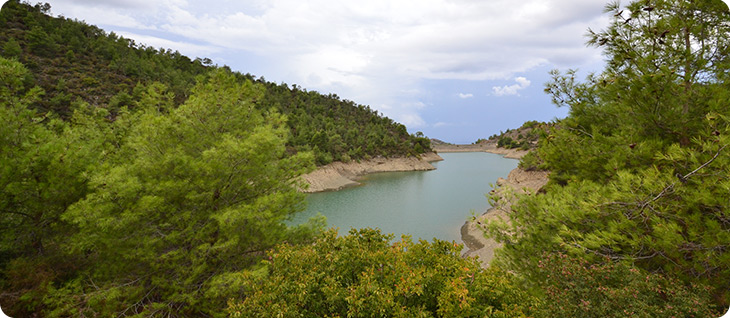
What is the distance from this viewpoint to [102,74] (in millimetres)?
42125

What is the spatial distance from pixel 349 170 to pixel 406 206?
2335cm

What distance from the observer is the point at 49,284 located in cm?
728

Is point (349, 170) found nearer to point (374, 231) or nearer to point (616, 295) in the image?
point (374, 231)

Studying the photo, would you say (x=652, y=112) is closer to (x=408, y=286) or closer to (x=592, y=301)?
(x=592, y=301)

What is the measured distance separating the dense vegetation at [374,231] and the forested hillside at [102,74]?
1520 cm

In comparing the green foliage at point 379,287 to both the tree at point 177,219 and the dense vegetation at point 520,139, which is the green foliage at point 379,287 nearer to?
the tree at point 177,219

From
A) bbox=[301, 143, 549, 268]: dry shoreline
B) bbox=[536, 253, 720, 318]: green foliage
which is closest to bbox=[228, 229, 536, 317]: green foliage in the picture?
bbox=[536, 253, 720, 318]: green foliage

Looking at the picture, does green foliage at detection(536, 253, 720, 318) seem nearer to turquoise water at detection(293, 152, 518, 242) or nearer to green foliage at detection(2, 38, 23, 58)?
turquoise water at detection(293, 152, 518, 242)

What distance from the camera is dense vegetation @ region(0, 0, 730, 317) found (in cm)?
452

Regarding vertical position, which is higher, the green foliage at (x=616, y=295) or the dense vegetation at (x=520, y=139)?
the dense vegetation at (x=520, y=139)

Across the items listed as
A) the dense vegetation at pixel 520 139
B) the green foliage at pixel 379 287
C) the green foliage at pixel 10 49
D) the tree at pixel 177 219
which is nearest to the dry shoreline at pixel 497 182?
the green foliage at pixel 379 287

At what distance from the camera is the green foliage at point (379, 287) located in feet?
14.0

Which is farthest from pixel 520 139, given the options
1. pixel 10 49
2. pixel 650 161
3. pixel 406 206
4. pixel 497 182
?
pixel 10 49

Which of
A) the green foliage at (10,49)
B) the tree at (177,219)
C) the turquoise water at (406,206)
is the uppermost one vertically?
the green foliage at (10,49)
